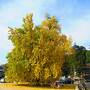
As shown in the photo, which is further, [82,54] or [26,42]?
[82,54]

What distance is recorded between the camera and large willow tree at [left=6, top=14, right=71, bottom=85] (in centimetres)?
5459

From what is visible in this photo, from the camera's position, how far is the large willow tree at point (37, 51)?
54.6m

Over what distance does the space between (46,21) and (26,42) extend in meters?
4.23

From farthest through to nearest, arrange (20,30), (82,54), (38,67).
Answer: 1. (82,54)
2. (20,30)
3. (38,67)

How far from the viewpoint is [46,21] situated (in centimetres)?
5700

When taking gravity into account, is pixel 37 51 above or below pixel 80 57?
below

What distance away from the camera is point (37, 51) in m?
54.8

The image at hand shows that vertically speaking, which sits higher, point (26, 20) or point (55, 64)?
point (26, 20)

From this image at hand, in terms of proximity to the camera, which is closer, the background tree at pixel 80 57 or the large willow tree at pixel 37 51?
the large willow tree at pixel 37 51

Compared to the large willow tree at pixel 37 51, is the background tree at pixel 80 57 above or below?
above

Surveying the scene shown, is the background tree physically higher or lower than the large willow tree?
higher

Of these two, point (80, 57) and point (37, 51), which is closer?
point (37, 51)

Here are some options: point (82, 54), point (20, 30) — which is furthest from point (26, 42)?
point (82, 54)

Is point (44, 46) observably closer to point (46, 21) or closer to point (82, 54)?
point (46, 21)
